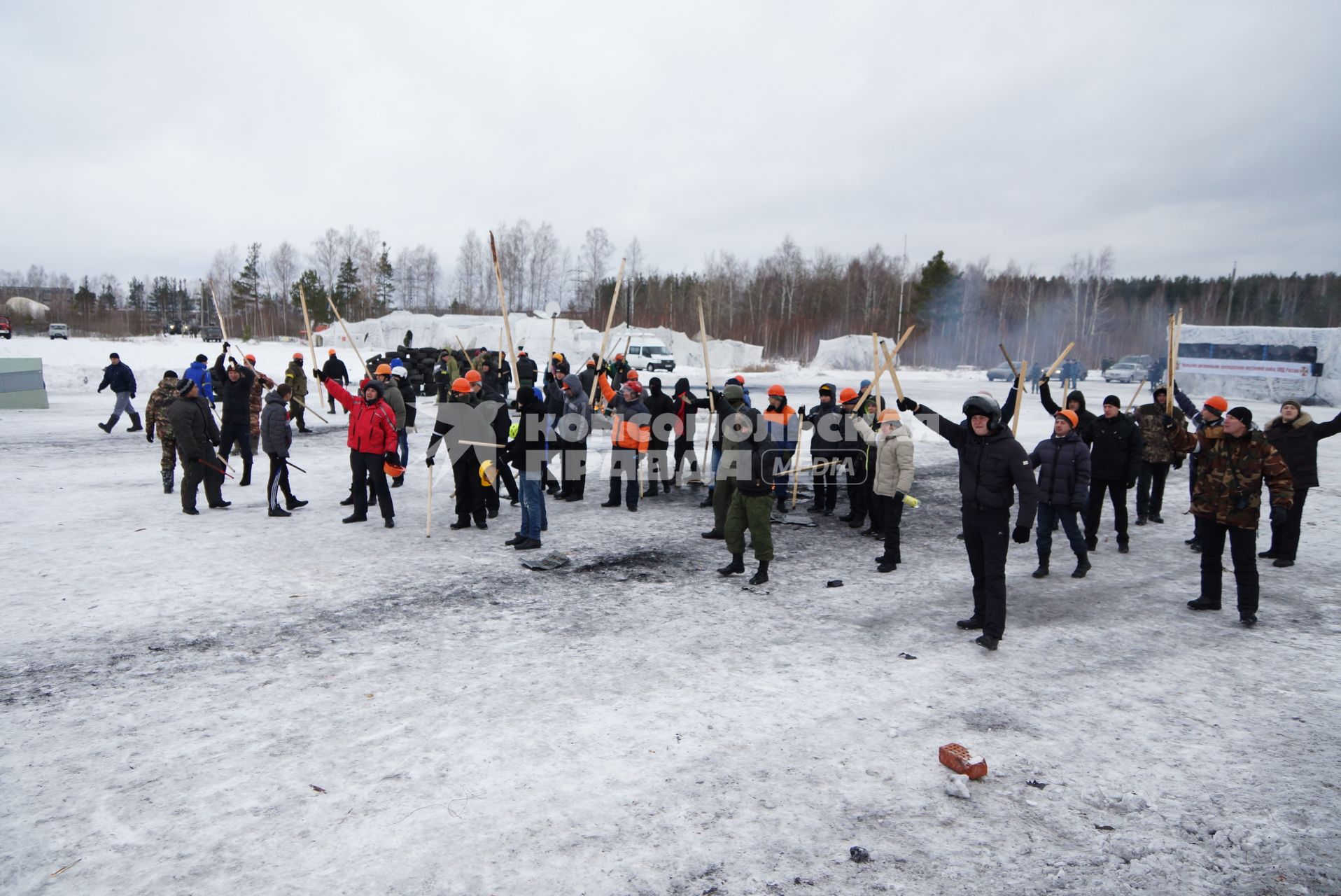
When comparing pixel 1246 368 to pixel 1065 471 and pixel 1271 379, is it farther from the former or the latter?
pixel 1065 471

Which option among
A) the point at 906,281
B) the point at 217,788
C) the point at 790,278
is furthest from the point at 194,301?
the point at 217,788

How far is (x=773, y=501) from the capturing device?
10367mm

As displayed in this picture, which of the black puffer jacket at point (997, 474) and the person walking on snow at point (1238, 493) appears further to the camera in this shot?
the person walking on snow at point (1238, 493)

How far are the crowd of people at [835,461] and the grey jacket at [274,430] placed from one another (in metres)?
0.02

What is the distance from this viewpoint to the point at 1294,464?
24.1ft

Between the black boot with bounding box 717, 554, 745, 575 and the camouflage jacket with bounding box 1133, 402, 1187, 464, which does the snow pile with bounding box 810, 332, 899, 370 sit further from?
the black boot with bounding box 717, 554, 745, 575

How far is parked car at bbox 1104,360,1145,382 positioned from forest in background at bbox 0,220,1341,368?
57.3 ft

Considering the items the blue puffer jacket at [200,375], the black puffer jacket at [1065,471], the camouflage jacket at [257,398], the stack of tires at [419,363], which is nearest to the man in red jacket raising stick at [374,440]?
the camouflage jacket at [257,398]

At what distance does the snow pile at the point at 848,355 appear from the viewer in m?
47.6

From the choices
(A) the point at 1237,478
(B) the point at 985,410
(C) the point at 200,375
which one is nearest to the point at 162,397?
(C) the point at 200,375

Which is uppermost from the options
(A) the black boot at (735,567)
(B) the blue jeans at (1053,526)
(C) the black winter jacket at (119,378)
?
(C) the black winter jacket at (119,378)

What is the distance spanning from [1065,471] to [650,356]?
27916 mm

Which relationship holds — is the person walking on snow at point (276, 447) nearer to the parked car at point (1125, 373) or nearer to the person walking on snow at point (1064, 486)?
the person walking on snow at point (1064, 486)

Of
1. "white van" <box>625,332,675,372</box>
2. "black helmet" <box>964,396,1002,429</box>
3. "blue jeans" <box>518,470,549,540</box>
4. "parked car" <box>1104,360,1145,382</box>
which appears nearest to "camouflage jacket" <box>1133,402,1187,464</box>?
"black helmet" <box>964,396,1002,429</box>
